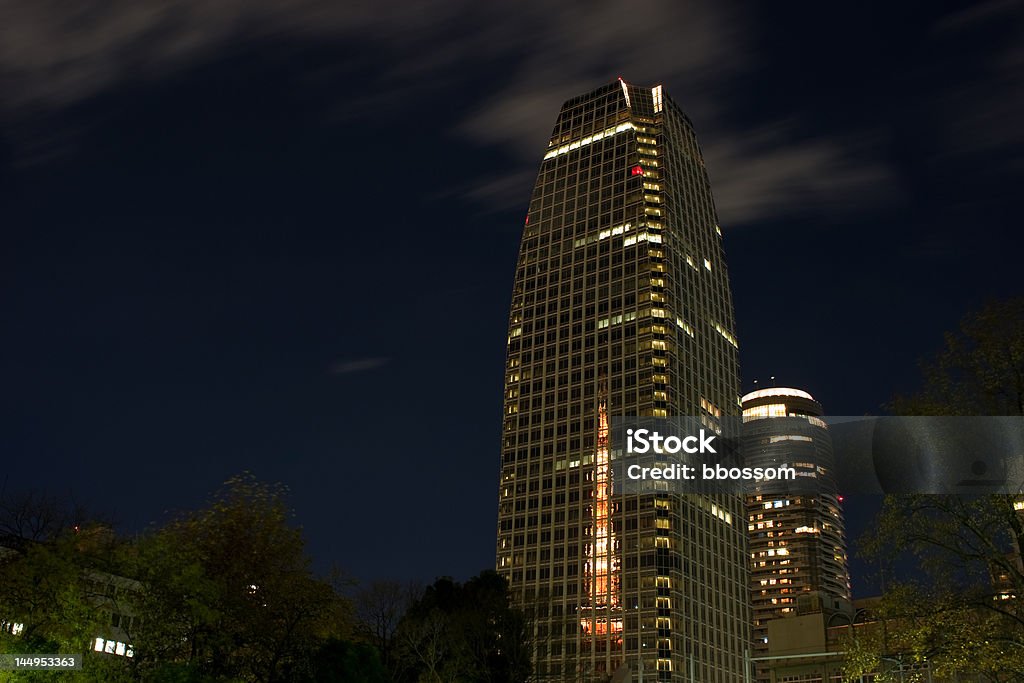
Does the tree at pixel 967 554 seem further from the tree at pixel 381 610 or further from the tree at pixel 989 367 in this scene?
the tree at pixel 381 610

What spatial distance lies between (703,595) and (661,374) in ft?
146

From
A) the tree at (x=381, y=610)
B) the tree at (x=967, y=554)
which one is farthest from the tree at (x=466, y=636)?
the tree at (x=967, y=554)

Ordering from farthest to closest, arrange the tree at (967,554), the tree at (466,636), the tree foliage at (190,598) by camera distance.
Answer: the tree at (466,636), the tree foliage at (190,598), the tree at (967,554)

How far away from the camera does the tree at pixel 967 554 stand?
27.7 m

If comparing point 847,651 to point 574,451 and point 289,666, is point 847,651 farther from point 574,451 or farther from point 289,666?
point 574,451

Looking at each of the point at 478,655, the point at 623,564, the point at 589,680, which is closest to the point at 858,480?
the point at 478,655

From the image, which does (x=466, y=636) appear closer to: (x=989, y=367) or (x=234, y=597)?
(x=234, y=597)

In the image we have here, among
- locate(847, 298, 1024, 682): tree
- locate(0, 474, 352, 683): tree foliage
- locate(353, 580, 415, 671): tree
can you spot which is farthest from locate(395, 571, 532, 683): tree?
locate(847, 298, 1024, 682): tree

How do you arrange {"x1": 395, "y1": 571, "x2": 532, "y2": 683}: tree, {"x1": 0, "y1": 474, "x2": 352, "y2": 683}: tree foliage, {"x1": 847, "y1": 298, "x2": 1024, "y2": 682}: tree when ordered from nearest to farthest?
{"x1": 847, "y1": 298, "x2": 1024, "y2": 682}: tree → {"x1": 0, "y1": 474, "x2": 352, "y2": 683}: tree foliage → {"x1": 395, "y1": 571, "x2": 532, "y2": 683}: tree

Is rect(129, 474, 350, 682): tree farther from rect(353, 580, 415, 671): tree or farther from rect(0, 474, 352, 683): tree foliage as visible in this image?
rect(353, 580, 415, 671): tree

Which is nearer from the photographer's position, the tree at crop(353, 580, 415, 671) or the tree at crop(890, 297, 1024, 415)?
the tree at crop(890, 297, 1024, 415)

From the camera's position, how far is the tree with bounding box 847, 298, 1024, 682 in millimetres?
27688

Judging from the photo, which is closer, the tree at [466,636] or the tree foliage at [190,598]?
the tree foliage at [190,598]

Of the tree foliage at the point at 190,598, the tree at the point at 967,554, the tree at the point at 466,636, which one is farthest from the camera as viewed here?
the tree at the point at 466,636
